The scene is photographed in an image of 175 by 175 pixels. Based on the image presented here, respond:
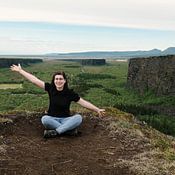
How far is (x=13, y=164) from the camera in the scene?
34.5 ft

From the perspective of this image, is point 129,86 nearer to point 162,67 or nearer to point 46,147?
point 162,67

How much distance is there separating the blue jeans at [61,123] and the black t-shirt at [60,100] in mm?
182

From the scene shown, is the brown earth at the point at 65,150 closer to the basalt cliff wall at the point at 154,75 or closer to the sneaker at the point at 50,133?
the sneaker at the point at 50,133

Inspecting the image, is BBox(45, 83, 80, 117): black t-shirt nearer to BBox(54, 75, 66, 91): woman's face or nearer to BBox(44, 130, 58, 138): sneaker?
BBox(54, 75, 66, 91): woman's face

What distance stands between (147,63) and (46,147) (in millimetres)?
27016

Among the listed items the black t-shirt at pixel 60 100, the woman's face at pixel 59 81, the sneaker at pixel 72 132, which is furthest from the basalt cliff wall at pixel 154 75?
the woman's face at pixel 59 81

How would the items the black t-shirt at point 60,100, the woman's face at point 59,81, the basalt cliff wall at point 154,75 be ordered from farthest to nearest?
the basalt cliff wall at point 154,75
the black t-shirt at point 60,100
the woman's face at point 59,81

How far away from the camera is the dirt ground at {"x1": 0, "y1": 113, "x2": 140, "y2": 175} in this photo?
402 inches

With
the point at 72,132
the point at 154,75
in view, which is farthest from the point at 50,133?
the point at 154,75

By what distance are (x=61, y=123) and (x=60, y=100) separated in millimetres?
591

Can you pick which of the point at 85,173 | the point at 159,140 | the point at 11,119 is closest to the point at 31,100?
the point at 11,119

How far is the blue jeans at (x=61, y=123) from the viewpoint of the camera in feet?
42.4

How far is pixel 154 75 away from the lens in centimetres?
3538

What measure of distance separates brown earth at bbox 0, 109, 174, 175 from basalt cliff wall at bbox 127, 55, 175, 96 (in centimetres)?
1688
